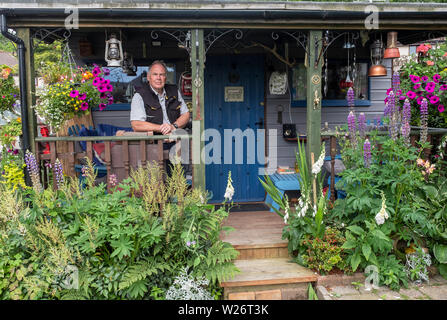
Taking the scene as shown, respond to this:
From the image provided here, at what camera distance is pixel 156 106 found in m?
4.71

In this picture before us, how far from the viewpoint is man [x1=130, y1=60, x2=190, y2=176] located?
4.57m

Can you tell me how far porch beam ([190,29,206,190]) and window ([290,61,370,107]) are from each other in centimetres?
237

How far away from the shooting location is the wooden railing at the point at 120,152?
4086 mm

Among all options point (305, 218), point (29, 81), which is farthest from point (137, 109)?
point (305, 218)

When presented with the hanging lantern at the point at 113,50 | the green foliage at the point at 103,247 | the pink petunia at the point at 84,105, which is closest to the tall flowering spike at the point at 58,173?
the green foliage at the point at 103,247

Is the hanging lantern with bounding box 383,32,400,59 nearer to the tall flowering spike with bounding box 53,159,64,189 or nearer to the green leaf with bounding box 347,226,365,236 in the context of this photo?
the green leaf with bounding box 347,226,365,236

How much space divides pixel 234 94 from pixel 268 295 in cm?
345

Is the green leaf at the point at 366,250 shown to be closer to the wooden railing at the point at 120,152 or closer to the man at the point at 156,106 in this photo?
the wooden railing at the point at 120,152

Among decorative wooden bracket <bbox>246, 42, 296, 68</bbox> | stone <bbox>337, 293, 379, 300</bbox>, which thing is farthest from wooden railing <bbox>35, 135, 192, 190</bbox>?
stone <bbox>337, 293, 379, 300</bbox>

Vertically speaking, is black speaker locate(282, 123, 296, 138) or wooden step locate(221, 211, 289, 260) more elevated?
black speaker locate(282, 123, 296, 138)

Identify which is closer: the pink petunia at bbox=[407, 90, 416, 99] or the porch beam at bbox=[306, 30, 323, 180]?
the porch beam at bbox=[306, 30, 323, 180]

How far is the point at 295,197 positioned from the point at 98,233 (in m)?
3.22

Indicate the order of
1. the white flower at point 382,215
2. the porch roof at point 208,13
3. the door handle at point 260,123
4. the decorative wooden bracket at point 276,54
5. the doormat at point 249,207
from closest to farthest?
the white flower at point 382,215
the porch roof at point 208,13
the decorative wooden bracket at point 276,54
the doormat at point 249,207
the door handle at point 260,123

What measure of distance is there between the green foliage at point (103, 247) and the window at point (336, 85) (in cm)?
324
